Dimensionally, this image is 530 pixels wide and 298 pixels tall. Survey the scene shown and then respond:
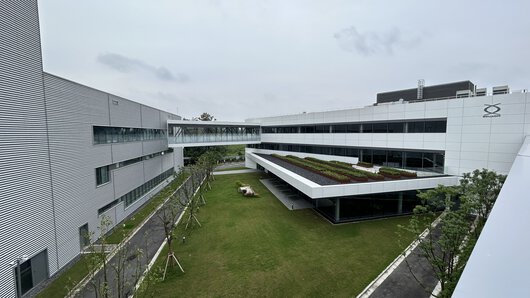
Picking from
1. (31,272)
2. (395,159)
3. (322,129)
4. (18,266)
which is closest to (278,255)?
(18,266)

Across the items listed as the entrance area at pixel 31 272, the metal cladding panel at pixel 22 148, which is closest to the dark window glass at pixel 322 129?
the metal cladding panel at pixel 22 148

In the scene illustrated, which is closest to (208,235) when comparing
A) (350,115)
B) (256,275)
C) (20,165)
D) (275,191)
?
(256,275)

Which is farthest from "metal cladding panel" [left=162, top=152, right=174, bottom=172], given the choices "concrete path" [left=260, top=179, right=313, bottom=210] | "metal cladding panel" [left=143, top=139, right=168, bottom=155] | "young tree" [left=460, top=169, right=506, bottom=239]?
"young tree" [left=460, top=169, right=506, bottom=239]

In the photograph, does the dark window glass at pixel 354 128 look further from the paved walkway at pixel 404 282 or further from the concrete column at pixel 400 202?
the paved walkway at pixel 404 282

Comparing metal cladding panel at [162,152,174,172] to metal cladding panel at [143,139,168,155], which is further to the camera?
metal cladding panel at [162,152,174,172]

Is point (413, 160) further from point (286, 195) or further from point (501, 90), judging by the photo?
point (286, 195)

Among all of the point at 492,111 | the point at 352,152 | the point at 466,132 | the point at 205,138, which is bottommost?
the point at 352,152

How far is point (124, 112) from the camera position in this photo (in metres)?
22.6

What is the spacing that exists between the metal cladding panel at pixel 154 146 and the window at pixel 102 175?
8030mm

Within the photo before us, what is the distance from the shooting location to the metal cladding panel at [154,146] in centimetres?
2785

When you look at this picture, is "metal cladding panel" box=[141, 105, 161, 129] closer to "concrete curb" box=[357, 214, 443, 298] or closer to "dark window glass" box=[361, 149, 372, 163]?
"dark window glass" box=[361, 149, 372, 163]

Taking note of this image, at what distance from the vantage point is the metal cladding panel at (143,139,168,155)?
27.9m

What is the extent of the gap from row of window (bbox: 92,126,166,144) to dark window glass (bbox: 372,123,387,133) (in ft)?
86.0

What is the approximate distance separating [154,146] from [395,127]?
94.9 feet
